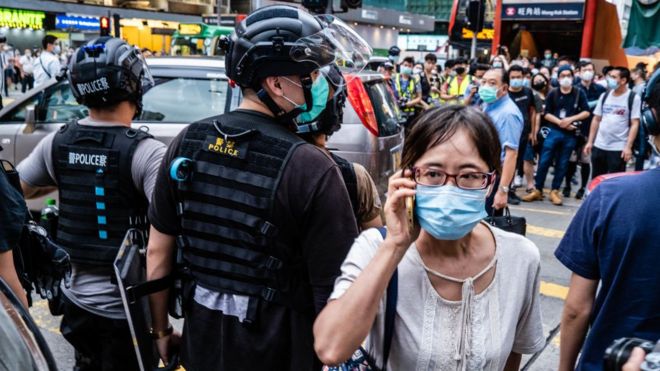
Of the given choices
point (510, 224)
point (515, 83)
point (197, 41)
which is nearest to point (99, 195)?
point (510, 224)

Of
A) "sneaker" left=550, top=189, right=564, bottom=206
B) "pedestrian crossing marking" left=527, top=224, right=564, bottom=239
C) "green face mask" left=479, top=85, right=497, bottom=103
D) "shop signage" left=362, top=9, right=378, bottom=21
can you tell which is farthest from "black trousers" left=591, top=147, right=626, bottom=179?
"shop signage" left=362, top=9, right=378, bottom=21

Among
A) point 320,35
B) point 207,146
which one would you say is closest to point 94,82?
point 207,146

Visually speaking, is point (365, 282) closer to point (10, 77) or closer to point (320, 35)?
point (320, 35)

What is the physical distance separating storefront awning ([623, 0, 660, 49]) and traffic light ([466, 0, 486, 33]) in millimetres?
2913

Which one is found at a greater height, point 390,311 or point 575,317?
point 390,311

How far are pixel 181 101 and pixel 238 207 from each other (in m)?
4.24

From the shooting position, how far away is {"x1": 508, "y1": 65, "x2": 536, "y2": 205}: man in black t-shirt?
8.71 meters

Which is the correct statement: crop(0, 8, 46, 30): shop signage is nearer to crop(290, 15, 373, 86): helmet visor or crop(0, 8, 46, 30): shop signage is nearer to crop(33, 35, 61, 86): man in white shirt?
crop(33, 35, 61, 86): man in white shirt

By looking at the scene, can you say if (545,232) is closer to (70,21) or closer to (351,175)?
(351,175)

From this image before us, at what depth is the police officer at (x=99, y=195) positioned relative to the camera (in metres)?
2.45

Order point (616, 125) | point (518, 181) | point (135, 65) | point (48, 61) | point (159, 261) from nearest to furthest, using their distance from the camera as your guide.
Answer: point (159, 261), point (135, 65), point (616, 125), point (518, 181), point (48, 61)

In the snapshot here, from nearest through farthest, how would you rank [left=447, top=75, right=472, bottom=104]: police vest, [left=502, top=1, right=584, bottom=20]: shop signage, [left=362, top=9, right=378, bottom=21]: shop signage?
1. [left=447, top=75, right=472, bottom=104]: police vest
2. [left=502, top=1, right=584, bottom=20]: shop signage
3. [left=362, top=9, right=378, bottom=21]: shop signage

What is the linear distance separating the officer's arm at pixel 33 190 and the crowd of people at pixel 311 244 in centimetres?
31

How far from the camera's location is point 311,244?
1794 millimetres
